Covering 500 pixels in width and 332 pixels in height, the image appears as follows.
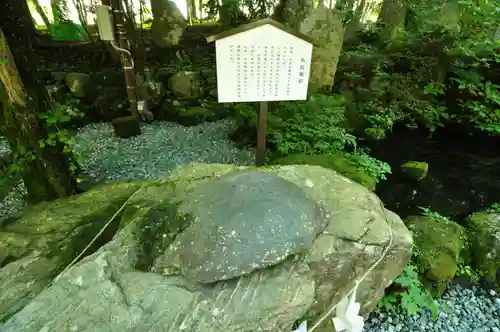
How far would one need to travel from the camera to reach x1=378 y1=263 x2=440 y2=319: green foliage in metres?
3.07

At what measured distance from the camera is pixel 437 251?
3.63 m

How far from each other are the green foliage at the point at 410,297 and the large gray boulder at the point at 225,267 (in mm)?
514

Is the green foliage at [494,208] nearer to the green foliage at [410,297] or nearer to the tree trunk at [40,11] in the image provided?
the green foliage at [410,297]

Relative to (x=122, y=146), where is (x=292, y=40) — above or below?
above

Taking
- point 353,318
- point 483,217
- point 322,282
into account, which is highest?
point 353,318

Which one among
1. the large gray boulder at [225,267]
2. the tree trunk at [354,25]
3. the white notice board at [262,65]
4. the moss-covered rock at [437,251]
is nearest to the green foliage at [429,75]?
the tree trunk at [354,25]

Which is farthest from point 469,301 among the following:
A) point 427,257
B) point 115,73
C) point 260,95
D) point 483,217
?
point 115,73

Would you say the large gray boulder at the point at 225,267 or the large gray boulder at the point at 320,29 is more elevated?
the large gray boulder at the point at 320,29

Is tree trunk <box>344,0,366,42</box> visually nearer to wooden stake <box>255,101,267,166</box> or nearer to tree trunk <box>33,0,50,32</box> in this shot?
wooden stake <box>255,101,267,166</box>

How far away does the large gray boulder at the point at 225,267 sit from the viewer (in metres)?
1.89

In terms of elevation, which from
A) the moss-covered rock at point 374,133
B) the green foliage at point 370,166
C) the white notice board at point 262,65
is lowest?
the moss-covered rock at point 374,133

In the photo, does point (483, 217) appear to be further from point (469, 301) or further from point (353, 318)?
→ point (353, 318)

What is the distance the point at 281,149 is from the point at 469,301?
3.03 meters

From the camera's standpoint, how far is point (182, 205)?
2.43 m
